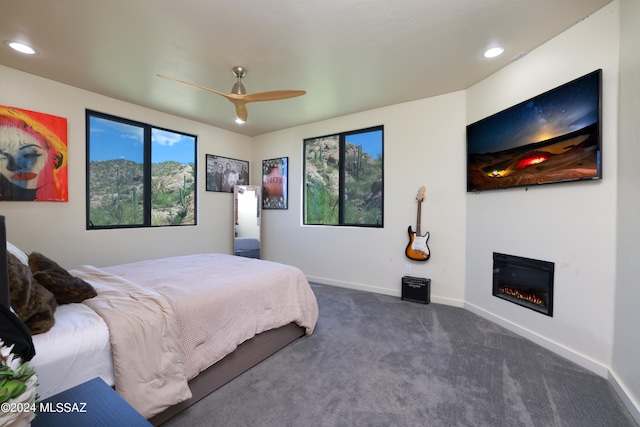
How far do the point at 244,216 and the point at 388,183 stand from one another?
101 inches

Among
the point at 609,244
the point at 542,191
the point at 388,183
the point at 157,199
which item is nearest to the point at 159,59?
the point at 157,199

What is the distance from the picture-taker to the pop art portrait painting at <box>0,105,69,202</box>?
264 centimetres

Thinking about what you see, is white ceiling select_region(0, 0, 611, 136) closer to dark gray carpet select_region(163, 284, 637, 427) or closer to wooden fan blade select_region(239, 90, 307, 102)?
wooden fan blade select_region(239, 90, 307, 102)

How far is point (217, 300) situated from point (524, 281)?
271cm

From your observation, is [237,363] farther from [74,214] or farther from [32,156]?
[32,156]

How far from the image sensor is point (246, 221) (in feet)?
15.9

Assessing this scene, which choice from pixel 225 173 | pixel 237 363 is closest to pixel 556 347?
pixel 237 363

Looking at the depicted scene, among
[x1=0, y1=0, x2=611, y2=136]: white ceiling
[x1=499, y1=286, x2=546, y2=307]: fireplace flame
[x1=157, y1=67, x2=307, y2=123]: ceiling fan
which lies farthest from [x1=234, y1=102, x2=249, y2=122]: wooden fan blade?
[x1=499, y1=286, x2=546, y2=307]: fireplace flame

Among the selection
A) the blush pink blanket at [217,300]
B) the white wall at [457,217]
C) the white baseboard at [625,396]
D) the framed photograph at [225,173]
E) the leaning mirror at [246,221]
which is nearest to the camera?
the white baseboard at [625,396]

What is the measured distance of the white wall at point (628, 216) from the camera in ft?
5.32

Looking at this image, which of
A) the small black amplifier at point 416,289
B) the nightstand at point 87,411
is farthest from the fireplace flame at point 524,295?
the nightstand at point 87,411

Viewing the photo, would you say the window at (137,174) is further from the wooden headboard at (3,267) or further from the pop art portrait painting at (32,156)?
the wooden headboard at (3,267)

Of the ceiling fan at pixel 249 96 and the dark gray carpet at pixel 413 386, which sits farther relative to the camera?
the ceiling fan at pixel 249 96

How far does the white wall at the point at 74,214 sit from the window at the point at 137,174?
0.10 meters
